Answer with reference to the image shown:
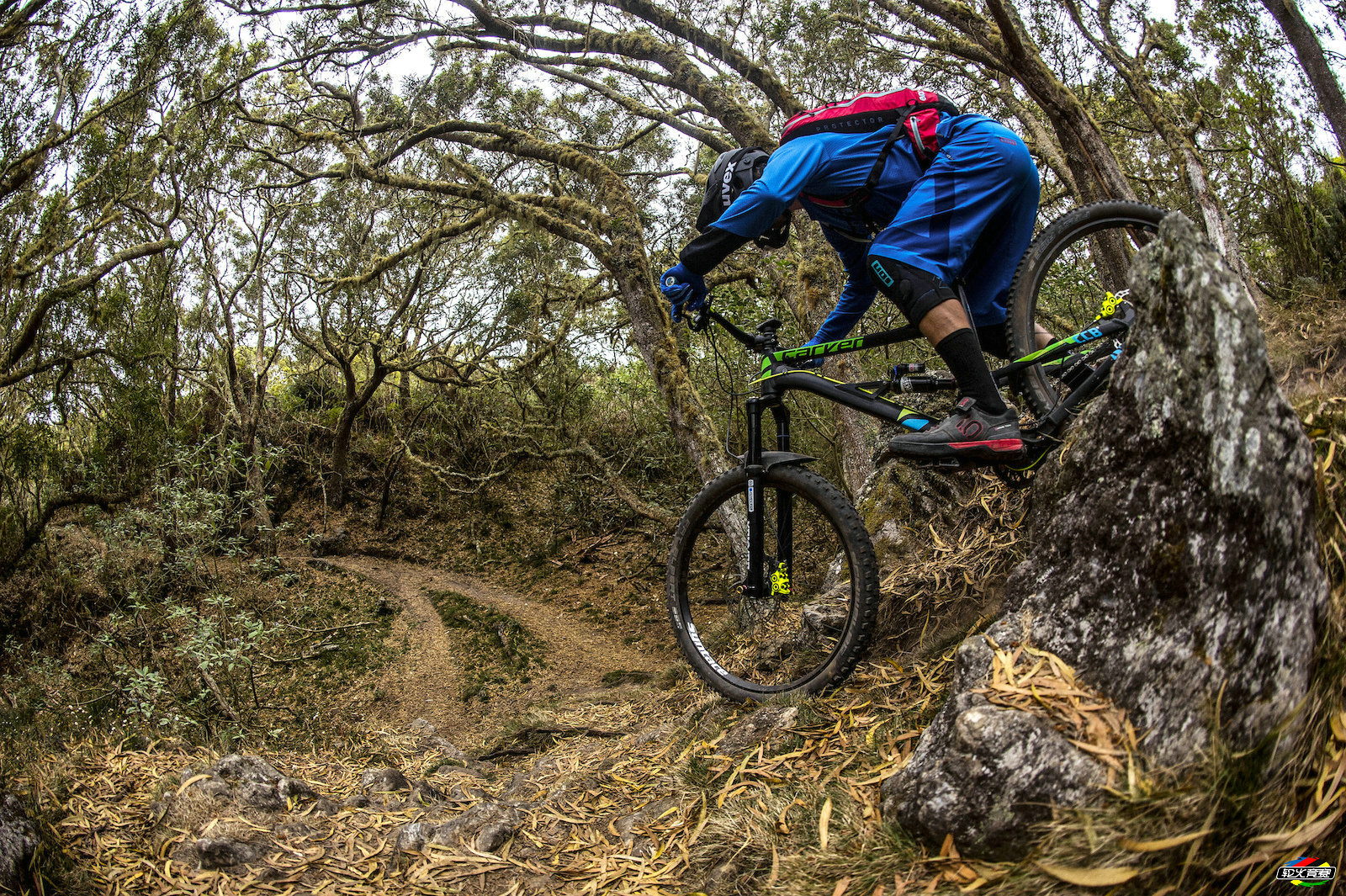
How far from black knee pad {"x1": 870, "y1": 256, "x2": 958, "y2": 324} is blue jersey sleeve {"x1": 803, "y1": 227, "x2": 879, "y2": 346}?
57 cm

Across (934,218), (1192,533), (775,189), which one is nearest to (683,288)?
(775,189)

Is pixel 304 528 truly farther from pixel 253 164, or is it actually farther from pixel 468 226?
pixel 468 226

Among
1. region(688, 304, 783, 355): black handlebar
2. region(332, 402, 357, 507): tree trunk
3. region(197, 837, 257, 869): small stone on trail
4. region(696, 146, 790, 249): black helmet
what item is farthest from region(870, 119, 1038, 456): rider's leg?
region(332, 402, 357, 507): tree trunk

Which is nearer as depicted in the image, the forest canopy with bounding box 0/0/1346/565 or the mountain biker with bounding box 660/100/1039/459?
the mountain biker with bounding box 660/100/1039/459

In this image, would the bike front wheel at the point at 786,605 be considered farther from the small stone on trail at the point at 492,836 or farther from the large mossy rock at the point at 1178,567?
the small stone on trail at the point at 492,836

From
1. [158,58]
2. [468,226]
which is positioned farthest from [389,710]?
[158,58]

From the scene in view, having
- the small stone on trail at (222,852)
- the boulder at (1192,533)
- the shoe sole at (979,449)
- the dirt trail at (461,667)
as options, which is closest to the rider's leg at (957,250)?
the shoe sole at (979,449)

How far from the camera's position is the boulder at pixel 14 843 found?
2.04 meters

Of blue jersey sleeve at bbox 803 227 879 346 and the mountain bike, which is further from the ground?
blue jersey sleeve at bbox 803 227 879 346

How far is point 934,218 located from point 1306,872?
211 cm

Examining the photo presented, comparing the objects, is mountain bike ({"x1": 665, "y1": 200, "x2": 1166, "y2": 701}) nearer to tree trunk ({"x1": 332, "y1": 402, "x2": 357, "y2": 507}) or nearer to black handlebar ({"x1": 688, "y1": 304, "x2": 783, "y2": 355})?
black handlebar ({"x1": 688, "y1": 304, "x2": 783, "y2": 355})

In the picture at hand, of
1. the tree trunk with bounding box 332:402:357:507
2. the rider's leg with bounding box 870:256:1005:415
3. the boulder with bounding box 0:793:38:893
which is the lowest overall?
the boulder with bounding box 0:793:38:893

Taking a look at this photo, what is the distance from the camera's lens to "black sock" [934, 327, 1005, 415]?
2588 millimetres

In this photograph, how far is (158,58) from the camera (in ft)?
22.5
